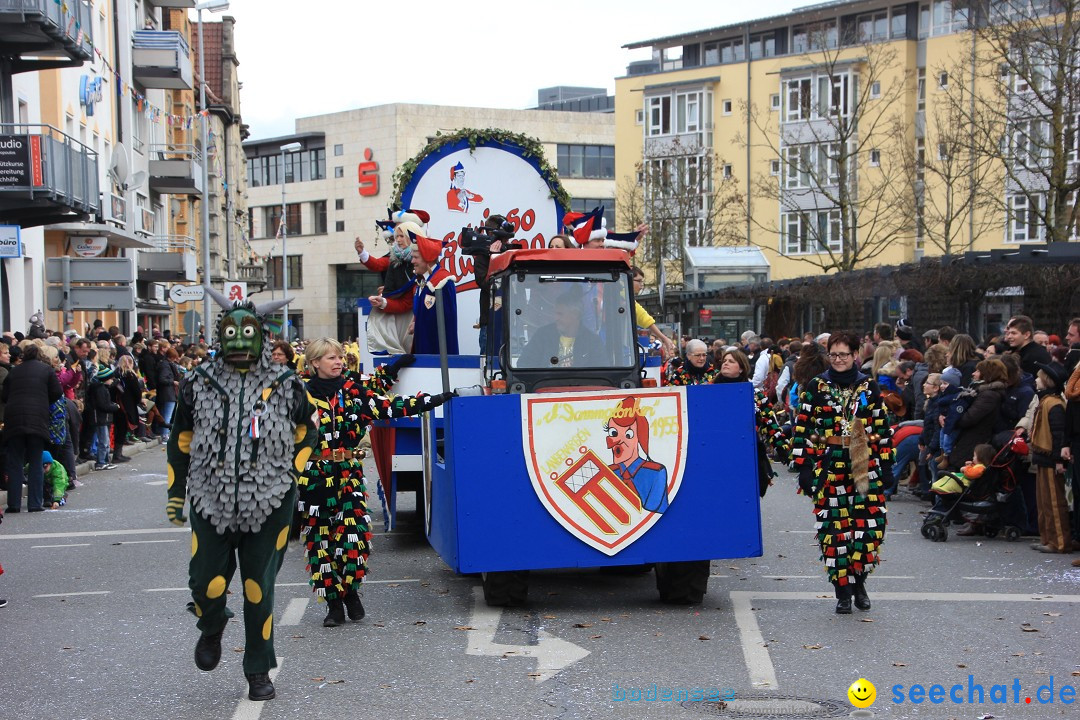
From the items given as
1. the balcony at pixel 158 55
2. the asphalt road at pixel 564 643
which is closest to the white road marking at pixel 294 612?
the asphalt road at pixel 564 643

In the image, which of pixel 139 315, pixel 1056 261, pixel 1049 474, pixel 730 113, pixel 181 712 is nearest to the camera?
pixel 181 712

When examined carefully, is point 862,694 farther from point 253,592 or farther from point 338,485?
point 338,485

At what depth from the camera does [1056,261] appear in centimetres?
1967

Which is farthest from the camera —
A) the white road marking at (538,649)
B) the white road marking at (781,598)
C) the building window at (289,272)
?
the building window at (289,272)

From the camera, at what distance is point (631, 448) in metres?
8.90

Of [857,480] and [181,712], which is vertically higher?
[857,480]

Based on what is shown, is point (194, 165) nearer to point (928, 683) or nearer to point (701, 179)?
point (701, 179)

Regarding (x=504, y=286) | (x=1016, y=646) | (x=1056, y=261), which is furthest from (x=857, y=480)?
(x=1056, y=261)

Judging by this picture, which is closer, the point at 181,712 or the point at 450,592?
the point at 181,712

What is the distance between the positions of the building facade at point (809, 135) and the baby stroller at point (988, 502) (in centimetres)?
2716

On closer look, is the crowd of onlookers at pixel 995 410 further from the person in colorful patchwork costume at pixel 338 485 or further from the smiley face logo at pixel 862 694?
the person in colorful patchwork costume at pixel 338 485

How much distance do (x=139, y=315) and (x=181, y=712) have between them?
41.9m

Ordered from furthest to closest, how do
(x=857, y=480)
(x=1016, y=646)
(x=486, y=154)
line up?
(x=486, y=154)
(x=857, y=480)
(x=1016, y=646)

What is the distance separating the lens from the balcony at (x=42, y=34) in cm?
2450
